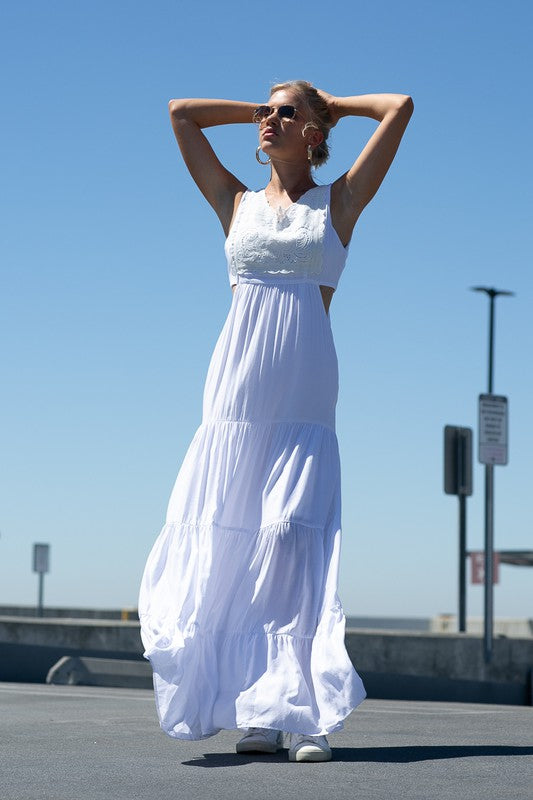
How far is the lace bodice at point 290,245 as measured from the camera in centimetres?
563

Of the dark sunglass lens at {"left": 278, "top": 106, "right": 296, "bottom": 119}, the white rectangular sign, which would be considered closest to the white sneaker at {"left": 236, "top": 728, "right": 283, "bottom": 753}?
the dark sunglass lens at {"left": 278, "top": 106, "right": 296, "bottom": 119}

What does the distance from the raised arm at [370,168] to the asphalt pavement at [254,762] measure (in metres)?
2.00

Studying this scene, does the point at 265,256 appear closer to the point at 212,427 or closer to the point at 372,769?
the point at 212,427

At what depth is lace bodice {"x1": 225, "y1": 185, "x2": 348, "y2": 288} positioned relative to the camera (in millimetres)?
5629

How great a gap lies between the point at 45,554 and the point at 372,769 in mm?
27922

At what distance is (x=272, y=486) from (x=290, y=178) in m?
1.29

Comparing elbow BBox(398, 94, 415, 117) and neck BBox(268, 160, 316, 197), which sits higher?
elbow BBox(398, 94, 415, 117)

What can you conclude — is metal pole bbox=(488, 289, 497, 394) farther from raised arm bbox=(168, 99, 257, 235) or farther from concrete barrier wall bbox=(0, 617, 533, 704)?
raised arm bbox=(168, 99, 257, 235)

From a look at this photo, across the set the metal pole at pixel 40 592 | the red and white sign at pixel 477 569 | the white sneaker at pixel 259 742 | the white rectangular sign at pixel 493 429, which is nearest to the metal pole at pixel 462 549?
the white rectangular sign at pixel 493 429

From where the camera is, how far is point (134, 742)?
218 inches

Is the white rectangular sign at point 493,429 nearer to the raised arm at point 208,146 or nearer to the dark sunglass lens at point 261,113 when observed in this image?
the raised arm at point 208,146

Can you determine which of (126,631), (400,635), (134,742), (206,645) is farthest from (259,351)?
(126,631)

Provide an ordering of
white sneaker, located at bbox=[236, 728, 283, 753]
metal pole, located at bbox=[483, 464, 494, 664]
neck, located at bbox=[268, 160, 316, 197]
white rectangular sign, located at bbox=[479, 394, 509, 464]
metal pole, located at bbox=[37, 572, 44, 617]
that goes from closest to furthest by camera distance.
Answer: white sneaker, located at bbox=[236, 728, 283, 753] < neck, located at bbox=[268, 160, 316, 197] < metal pole, located at bbox=[483, 464, 494, 664] < white rectangular sign, located at bbox=[479, 394, 509, 464] < metal pole, located at bbox=[37, 572, 44, 617]

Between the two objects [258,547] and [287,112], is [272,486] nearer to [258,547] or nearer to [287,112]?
[258,547]
